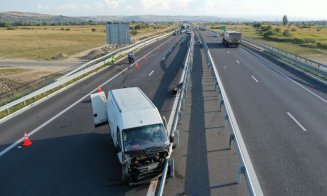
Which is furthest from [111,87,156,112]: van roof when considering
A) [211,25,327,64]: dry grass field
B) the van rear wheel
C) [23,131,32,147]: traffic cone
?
[211,25,327,64]: dry grass field

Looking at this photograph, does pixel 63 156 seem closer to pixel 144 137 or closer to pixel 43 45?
pixel 144 137

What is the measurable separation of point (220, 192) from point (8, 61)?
4004cm

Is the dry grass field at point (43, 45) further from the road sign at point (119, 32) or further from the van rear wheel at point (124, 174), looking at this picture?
the van rear wheel at point (124, 174)

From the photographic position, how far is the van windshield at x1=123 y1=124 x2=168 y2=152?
10.1 m

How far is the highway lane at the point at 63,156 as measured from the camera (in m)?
9.84

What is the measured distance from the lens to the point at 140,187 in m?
9.81

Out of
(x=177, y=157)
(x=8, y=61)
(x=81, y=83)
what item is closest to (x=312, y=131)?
(x=177, y=157)

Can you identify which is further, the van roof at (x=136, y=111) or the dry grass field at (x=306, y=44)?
the dry grass field at (x=306, y=44)

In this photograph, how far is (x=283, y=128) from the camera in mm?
14375

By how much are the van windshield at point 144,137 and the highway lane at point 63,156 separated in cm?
116

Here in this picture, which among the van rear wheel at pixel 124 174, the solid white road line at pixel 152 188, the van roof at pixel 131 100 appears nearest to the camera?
the solid white road line at pixel 152 188

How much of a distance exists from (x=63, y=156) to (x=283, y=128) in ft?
29.6

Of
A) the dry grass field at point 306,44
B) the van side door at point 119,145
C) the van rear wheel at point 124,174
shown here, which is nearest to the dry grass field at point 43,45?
the dry grass field at point 306,44

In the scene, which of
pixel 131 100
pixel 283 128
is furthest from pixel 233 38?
pixel 131 100
